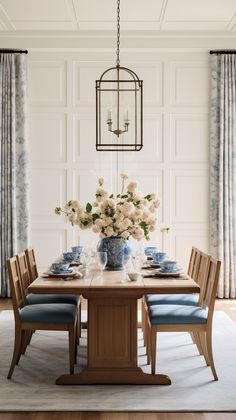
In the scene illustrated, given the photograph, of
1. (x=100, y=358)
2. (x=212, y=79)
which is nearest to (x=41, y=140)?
(x=212, y=79)

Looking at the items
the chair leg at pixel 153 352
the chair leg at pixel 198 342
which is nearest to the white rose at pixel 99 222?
the chair leg at pixel 153 352

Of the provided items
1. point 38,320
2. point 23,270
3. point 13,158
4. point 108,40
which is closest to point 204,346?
point 38,320

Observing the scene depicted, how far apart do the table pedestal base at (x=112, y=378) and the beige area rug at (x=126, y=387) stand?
1.5 inches

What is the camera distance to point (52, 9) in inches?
220

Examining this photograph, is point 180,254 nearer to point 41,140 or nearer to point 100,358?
point 41,140

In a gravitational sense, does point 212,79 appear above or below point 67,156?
above

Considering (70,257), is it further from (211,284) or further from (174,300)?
(211,284)

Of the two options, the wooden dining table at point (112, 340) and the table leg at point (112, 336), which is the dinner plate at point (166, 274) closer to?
the wooden dining table at point (112, 340)

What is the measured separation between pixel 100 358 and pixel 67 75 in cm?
403

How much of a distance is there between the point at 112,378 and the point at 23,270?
43.9 inches

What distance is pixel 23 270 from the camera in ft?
13.6

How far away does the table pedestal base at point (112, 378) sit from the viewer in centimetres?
353

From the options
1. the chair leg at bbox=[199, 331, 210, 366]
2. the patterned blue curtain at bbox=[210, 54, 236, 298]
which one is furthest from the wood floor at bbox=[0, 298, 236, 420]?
the patterned blue curtain at bbox=[210, 54, 236, 298]

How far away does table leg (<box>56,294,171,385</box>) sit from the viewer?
3615 mm
